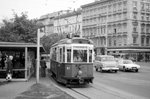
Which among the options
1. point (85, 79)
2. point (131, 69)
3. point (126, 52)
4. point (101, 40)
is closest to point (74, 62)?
point (85, 79)

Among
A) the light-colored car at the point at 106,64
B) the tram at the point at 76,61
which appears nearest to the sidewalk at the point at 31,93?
the tram at the point at 76,61

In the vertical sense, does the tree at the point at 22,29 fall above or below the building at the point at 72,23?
below

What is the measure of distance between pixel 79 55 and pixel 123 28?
6700cm

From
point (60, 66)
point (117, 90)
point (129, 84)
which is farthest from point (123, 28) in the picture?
point (117, 90)

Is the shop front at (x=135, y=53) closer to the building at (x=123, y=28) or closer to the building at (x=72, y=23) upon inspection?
the building at (x=123, y=28)

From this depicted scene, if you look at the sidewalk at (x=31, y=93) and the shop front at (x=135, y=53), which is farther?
the shop front at (x=135, y=53)

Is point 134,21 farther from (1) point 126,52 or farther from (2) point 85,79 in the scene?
(2) point 85,79

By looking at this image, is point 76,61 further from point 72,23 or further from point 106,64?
point 72,23

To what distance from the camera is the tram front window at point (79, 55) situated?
18.9 m

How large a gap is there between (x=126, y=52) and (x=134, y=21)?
→ 29.7 ft

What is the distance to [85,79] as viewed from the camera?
18875 mm

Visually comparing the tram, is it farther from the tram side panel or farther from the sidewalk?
the sidewalk

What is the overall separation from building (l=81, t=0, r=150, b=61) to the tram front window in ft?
208

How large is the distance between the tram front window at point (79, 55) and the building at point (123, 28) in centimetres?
6339
